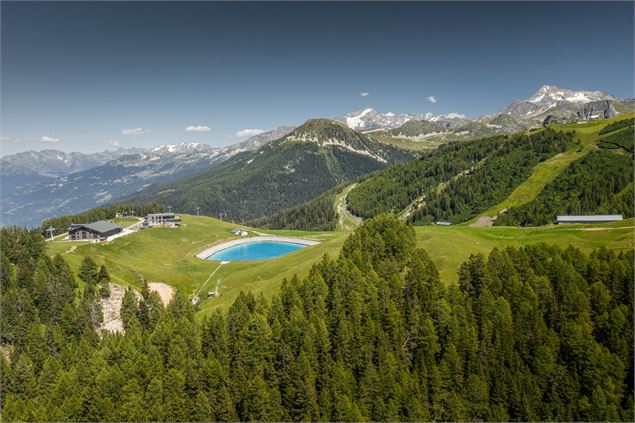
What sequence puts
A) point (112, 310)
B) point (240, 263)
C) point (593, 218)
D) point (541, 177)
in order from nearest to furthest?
point (112, 310), point (593, 218), point (240, 263), point (541, 177)

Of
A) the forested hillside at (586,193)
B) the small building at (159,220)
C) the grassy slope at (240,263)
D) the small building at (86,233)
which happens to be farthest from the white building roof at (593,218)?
the small building at (86,233)

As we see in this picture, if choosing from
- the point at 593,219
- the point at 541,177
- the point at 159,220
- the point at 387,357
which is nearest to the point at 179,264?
the point at 159,220

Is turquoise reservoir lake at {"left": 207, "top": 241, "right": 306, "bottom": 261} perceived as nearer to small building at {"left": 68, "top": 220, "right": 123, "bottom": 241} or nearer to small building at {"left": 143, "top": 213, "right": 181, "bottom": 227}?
small building at {"left": 143, "top": 213, "right": 181, "bottom": 227}

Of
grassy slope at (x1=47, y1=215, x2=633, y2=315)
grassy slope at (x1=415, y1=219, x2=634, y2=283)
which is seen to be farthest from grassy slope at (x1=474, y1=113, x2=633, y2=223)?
Answer: grassy slope at (x1=415, y1=219, x2=634, y2=283)

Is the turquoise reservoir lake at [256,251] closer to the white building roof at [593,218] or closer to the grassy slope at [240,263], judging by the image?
the grassy slope at [240,263]

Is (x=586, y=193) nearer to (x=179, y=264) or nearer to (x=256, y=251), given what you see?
(x=256, y=251)

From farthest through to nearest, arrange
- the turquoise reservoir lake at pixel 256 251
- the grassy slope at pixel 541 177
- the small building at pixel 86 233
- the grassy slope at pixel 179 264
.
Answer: the grassy slope at pixel 541 177, the turquoise reservoir lake at pixel 256 251, the small building at pixel 86 233, the grassy slope at pixel 179 264

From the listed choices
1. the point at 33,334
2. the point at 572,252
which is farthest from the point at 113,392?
the point at 572,252
